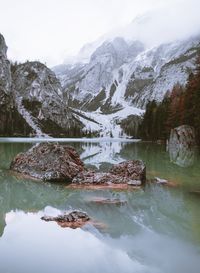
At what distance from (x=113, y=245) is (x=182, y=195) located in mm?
7603

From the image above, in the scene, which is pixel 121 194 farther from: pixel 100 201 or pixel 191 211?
pixel 191 211

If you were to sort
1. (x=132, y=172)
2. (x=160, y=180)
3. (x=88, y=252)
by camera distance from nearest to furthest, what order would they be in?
(x=88, y=252)
(x=132, y=172)
(x=160, y=180)

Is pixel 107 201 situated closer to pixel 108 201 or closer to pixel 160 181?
pixel 108 201

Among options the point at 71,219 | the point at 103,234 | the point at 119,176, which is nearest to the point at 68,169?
the point at 119,176

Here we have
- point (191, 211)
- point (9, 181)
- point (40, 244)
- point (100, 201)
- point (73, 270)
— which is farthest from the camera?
point (9, 181)

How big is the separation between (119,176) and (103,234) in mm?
10027

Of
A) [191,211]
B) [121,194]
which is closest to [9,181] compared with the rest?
[121,194]

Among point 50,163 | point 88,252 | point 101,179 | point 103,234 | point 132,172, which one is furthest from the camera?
point 50,163

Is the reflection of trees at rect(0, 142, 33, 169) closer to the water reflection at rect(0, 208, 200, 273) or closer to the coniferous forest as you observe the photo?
the water reflection at rect(0, 208, 200, 273)

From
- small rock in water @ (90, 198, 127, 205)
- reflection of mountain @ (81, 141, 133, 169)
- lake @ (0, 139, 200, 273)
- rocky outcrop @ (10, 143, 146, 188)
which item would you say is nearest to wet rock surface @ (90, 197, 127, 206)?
small rock in water @ (90, 198, 127, 205)

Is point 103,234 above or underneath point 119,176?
underneath

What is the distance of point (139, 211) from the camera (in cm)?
1261

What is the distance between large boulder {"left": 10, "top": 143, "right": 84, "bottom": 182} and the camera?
778 inches

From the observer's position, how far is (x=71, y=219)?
1082 cm
